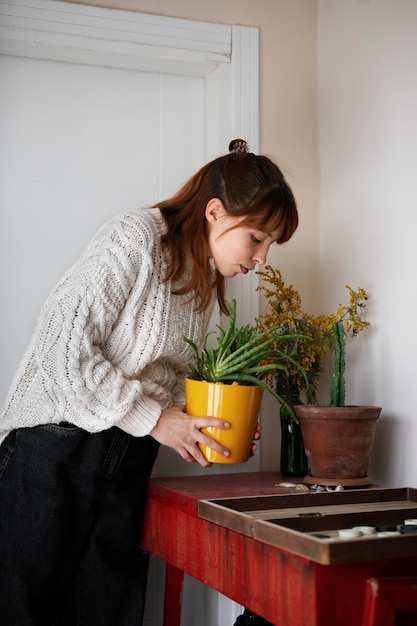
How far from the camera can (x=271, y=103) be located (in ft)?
6.84

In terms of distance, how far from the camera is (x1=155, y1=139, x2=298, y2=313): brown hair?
5.03ft

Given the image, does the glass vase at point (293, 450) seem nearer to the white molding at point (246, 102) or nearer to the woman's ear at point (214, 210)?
the white molding at point (246, 102)

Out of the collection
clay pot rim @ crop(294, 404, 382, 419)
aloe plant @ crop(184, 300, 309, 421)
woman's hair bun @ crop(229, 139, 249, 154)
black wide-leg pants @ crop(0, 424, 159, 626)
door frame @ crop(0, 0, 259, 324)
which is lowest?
black wide-leg pants @ crop(0, 424, 159, 626)

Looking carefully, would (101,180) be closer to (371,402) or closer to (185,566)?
(371,402)

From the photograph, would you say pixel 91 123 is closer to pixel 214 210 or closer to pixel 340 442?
pixel 214 210

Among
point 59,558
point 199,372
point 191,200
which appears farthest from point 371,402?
point 59,558

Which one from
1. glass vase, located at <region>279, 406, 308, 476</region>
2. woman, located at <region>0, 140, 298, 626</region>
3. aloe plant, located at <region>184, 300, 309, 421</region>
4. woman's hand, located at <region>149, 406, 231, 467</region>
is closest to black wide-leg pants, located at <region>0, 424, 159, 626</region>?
woman, located at <region>0, 140, 298, 626</region>

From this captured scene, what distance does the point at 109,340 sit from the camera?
156cm

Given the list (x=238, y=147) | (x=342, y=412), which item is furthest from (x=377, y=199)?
(x=342, y=412)

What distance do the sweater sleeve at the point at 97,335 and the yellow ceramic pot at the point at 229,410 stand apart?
94mm

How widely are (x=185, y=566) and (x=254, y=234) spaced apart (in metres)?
0.66

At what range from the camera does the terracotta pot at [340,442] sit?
1.55 metres

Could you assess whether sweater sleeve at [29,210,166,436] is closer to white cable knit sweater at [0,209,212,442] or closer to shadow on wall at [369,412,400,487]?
white cable knit sweater at [0,209,212,442]

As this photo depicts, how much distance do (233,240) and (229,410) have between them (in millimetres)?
354
